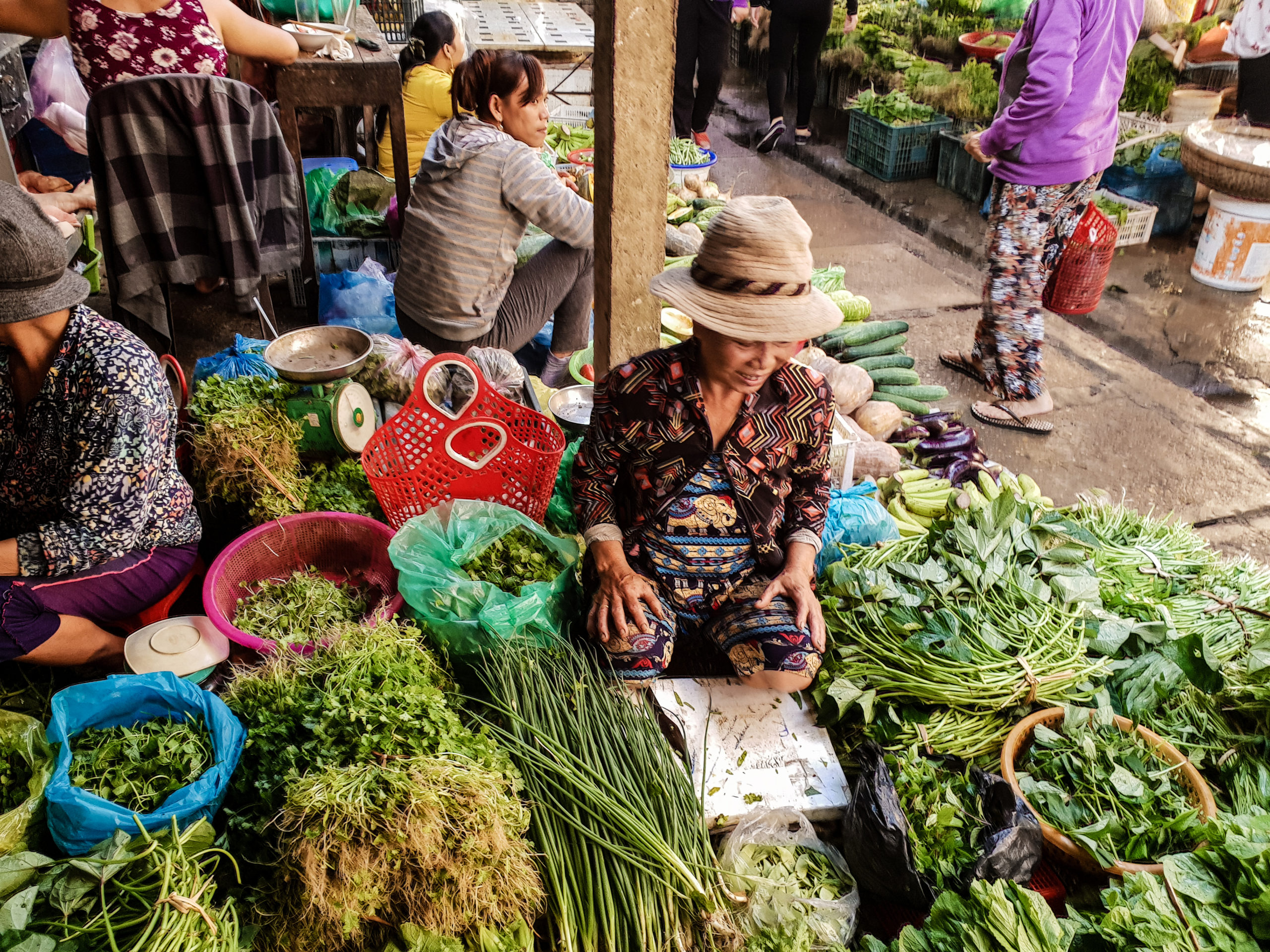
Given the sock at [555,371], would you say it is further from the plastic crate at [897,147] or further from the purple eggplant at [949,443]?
the plastic crate at [897,147]

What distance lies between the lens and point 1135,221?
634 centimetres

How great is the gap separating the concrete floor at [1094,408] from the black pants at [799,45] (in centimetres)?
203

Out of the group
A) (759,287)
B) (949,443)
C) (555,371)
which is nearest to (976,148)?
(949,443)

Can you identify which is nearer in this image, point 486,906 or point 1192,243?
point 486,906

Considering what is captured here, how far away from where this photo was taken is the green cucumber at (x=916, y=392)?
4.38 m

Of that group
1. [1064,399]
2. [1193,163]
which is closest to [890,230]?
[1193,163]

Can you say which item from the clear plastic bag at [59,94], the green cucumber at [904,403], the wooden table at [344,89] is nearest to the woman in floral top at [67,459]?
the wooden table at [344,89]

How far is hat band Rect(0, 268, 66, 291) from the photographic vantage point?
2100 mm

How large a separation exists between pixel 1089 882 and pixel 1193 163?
547cm

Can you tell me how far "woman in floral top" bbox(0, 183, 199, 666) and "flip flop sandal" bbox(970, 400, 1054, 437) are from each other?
3.86 meters

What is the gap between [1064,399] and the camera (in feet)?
15.7

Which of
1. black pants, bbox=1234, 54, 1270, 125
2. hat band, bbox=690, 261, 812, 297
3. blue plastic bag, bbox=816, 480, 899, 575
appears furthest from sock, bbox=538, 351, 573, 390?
black pants, bbox=1234, 54, 1270, 125

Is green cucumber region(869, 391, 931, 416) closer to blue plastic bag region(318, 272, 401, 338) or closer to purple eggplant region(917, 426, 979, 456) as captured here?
purple eggplant region(917, 426, 979, 456)

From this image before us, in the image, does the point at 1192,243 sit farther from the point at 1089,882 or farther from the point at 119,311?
the point at 119,311
